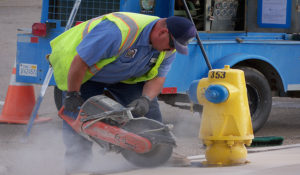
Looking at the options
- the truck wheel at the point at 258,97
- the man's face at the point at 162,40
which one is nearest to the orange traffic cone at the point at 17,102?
the truck wheel at the point at 258,97

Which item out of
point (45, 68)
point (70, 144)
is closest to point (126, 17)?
point (70, 144)

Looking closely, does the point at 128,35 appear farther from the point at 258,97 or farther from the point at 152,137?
the point at 258,97

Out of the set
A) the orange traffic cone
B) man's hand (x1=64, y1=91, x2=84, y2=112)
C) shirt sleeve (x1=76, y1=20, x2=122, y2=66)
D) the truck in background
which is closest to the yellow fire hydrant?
shirt sleeve (x1=76, y1=20, x2=122, y2=66)

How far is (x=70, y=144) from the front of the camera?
4.78 metres

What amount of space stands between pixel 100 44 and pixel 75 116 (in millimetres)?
715

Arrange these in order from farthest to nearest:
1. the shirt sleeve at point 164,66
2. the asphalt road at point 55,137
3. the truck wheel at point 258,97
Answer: the truck wheel at point 258,97, the asphalt road at point 55,137, the shirt sleeve at point 164,66

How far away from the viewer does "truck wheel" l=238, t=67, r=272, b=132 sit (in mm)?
7270

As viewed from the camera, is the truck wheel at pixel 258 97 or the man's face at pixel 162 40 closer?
the man's face at pixel 162 40

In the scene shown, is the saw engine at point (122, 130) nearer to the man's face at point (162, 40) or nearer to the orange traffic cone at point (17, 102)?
the man's face at point (162, 40)

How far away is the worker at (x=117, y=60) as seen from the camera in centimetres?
431

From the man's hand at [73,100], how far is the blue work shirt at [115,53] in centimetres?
23

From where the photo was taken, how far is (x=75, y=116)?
15.5ft

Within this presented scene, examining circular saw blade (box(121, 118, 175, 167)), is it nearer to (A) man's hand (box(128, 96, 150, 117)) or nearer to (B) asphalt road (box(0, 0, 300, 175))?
(A) man's hand (box(128, 96, 150, 117))

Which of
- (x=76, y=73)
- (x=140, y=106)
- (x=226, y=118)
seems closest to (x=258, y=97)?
(x=226, y=118)
